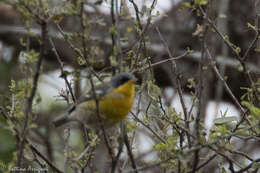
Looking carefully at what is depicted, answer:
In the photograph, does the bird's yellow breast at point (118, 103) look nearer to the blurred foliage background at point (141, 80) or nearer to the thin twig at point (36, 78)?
the blurred foliage background at point (141, 80)

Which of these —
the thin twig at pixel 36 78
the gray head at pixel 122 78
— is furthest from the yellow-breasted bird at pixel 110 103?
the thin twig at pixel 36 78

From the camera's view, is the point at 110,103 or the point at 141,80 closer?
the point at 110,103

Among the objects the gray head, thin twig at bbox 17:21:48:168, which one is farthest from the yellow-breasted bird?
thin twig at bbox 17:21:48:168

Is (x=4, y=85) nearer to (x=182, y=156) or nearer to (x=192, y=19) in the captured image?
(x=192, y=19)

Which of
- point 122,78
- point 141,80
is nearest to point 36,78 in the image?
point 122,78

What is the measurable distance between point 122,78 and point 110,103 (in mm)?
203

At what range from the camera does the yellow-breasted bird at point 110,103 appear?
2.36m

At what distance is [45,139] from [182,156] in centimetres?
394

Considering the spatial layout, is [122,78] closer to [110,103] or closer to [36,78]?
[110,103]

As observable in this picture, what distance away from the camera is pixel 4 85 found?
6711 millimetres

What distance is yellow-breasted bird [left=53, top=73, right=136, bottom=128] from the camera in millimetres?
2357

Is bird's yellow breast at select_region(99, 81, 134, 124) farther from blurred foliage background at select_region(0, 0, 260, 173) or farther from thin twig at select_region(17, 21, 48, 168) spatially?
thin twig at select_region(17, 21, 48, 168)

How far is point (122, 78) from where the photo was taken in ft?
7.54

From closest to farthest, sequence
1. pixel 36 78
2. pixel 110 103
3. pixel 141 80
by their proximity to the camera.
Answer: pixel 36 78
pixel 110 103
pixel 141 80
